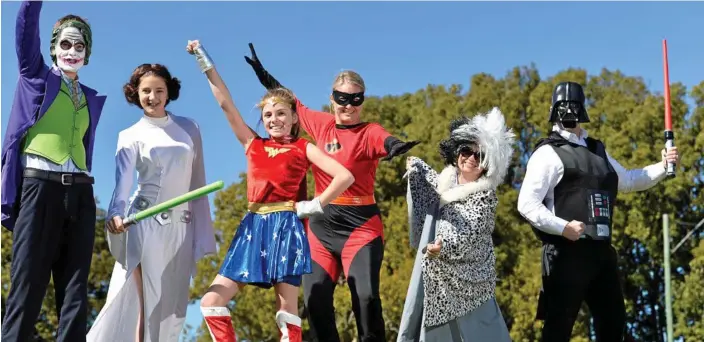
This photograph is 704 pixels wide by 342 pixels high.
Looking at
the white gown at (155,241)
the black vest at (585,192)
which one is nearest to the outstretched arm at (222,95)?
the white gown at (155,241)

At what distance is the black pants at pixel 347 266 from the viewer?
7.06 meters

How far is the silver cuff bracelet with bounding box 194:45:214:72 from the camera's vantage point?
23.3ft

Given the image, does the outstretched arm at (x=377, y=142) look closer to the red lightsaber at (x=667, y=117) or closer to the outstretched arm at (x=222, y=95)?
the outstretched arm at (x=222, y=95)

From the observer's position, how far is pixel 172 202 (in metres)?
6.47

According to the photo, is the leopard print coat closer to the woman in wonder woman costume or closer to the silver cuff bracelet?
the woman in wonder woman costume

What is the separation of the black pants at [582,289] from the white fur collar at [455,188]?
71cm

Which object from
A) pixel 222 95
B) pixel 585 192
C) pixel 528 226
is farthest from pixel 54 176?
pixel 528 226

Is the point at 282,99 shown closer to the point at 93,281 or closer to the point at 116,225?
the point at 116,225

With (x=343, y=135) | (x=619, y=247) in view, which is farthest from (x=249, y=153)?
(x=619, y=247)

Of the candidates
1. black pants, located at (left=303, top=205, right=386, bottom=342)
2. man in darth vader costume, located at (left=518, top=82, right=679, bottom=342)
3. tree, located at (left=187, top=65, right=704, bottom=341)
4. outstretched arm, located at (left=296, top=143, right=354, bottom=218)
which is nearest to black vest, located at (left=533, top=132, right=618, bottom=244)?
man in darth vader costume, located at (left=518, top=82, right=679, bottom=342)

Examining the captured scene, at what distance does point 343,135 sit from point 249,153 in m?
0.82

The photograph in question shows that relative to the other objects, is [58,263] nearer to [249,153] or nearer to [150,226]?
[150,226]

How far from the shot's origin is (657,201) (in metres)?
26.0

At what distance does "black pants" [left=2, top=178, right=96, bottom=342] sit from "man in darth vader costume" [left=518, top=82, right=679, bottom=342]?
9.95 feet
